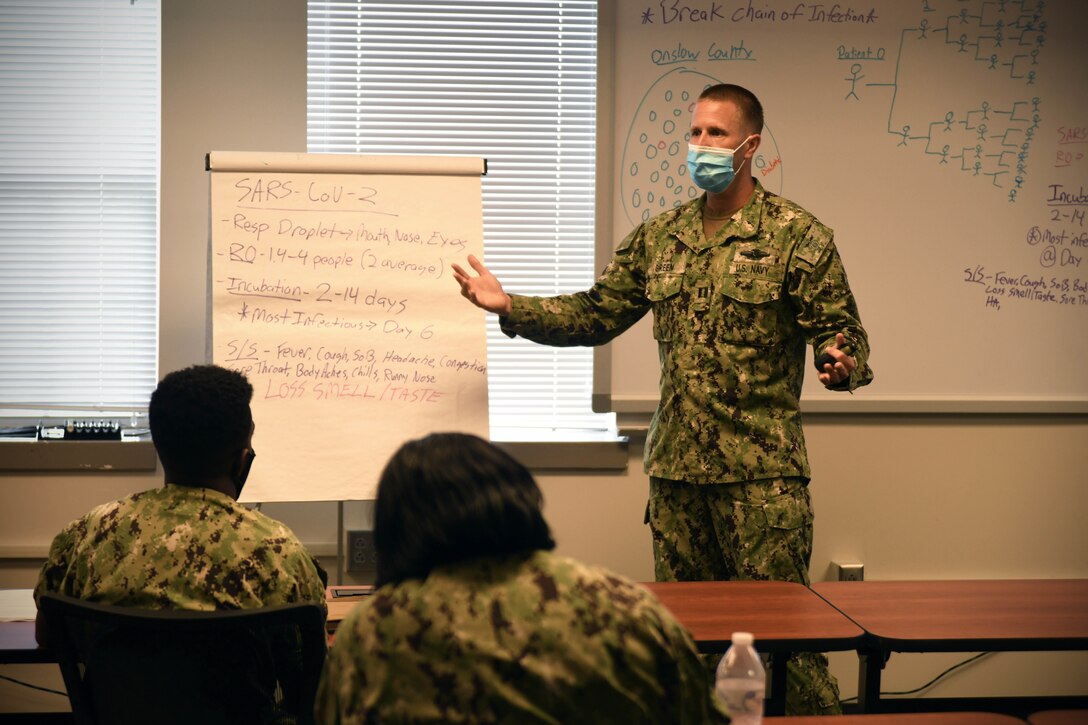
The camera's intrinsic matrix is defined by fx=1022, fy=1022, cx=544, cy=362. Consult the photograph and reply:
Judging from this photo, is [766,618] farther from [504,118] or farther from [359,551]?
[504,118]

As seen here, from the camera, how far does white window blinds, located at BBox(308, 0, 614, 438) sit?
136 inches

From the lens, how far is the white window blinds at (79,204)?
133 inches

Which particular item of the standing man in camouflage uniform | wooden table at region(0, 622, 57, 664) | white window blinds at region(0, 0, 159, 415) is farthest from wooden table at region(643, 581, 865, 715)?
white window blinds at region(0, 0, 159, 415)

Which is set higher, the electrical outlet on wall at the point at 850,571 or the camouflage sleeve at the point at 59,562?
the camouflage sleeve at the point at 59,562

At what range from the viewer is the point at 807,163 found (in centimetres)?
352

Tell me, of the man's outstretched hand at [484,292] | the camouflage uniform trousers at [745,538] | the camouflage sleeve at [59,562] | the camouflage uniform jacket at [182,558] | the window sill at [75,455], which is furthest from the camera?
the window sill at [75,455]

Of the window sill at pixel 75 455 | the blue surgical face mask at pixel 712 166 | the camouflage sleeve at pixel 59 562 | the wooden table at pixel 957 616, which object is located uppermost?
the blue surgical face mask at pixel 712 166

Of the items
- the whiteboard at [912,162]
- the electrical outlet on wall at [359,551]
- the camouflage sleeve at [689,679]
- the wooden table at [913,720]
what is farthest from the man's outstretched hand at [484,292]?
the camouflage sleeve at [689,679]

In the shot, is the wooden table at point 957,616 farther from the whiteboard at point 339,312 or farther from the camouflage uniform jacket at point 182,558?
the whiteboard at point 339,312

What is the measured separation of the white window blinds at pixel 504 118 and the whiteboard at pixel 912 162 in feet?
0.41

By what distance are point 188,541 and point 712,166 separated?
5.67ft

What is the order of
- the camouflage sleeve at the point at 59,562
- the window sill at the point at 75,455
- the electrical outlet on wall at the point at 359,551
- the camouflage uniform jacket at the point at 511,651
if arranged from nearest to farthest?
the camouflage uniform jacket at the point at 511,651
the camouflage sleeve at the point at 59,562
the window sill at the point at 75,455
the electrical outlet on wall at the point at 359,551

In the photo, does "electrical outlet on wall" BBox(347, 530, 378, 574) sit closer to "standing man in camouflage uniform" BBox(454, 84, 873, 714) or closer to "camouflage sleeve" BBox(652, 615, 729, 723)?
"standing man in camouflage uniform" BBox(454, 84, 873, 714)

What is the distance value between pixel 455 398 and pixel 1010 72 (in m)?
2.28
